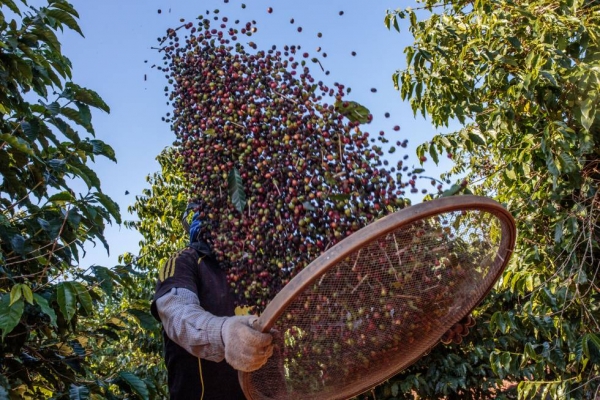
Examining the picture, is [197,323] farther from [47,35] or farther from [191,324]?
[47,35]

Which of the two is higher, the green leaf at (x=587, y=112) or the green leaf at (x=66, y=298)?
the green leaf at (x=587, y=112)

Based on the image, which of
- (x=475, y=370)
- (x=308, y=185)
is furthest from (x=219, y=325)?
(x=475, y=370)

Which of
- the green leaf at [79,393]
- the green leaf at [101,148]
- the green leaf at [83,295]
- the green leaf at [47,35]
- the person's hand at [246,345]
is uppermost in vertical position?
the green leaf at [47,35]

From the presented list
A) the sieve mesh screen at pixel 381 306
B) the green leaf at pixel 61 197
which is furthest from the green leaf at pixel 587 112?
the green leaf at pixel 61 197

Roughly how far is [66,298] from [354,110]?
87 cm

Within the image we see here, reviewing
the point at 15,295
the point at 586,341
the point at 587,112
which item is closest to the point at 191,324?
the point at 15,295

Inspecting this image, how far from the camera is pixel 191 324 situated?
4.66 feet

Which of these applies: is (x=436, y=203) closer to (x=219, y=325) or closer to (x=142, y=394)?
(x=219, y=325)

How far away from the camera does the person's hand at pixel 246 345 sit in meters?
1.15

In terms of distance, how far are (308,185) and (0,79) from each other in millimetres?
1075

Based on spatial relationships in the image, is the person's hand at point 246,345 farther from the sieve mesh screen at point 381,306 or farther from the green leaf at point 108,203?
the green leaf at point 108,203

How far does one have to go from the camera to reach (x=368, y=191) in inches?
47.1

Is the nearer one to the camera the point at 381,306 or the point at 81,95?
the point at 381,306

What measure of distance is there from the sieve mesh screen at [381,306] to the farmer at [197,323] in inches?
4.7
